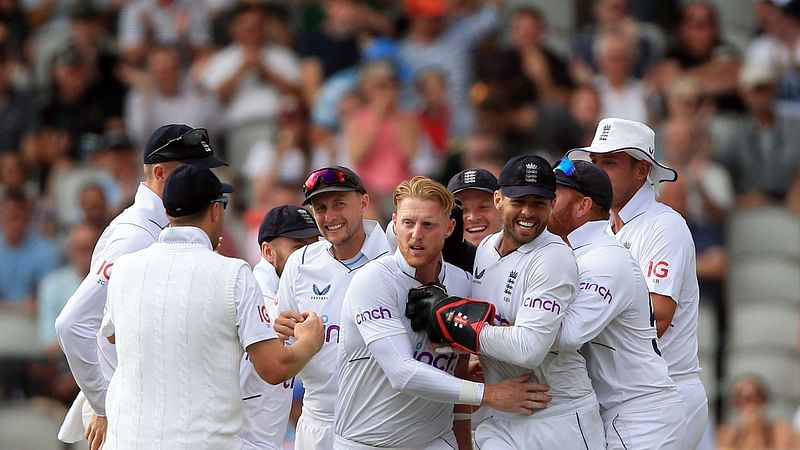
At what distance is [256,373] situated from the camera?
8266mm

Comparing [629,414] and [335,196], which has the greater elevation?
[335,196]

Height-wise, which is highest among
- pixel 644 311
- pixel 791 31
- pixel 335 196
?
pixel 791 31

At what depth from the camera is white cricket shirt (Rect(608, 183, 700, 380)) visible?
8234 millimetres

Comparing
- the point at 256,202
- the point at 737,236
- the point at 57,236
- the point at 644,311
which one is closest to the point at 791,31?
the point at 737,236

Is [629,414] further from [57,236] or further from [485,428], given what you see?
[57,236]

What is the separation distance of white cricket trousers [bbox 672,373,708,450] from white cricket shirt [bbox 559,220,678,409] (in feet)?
1.00

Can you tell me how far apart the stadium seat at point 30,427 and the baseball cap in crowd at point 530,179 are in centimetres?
661

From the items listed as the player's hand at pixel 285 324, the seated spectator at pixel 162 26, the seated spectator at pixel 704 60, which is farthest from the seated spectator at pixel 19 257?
the player's hand at pixel 285 324

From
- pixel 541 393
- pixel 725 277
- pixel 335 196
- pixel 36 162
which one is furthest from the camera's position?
pixel 36 162

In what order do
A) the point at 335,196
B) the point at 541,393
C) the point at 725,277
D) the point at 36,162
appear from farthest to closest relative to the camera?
the point at 36,162, the point at 725,277, the point at 335,196, the point at 541,393

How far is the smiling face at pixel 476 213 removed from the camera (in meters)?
9.01

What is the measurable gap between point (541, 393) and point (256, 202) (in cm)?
795

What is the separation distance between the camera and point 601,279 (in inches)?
303

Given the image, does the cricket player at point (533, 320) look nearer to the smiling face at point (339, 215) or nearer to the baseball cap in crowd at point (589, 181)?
the baseball cap in crowd at point (589, 181)
